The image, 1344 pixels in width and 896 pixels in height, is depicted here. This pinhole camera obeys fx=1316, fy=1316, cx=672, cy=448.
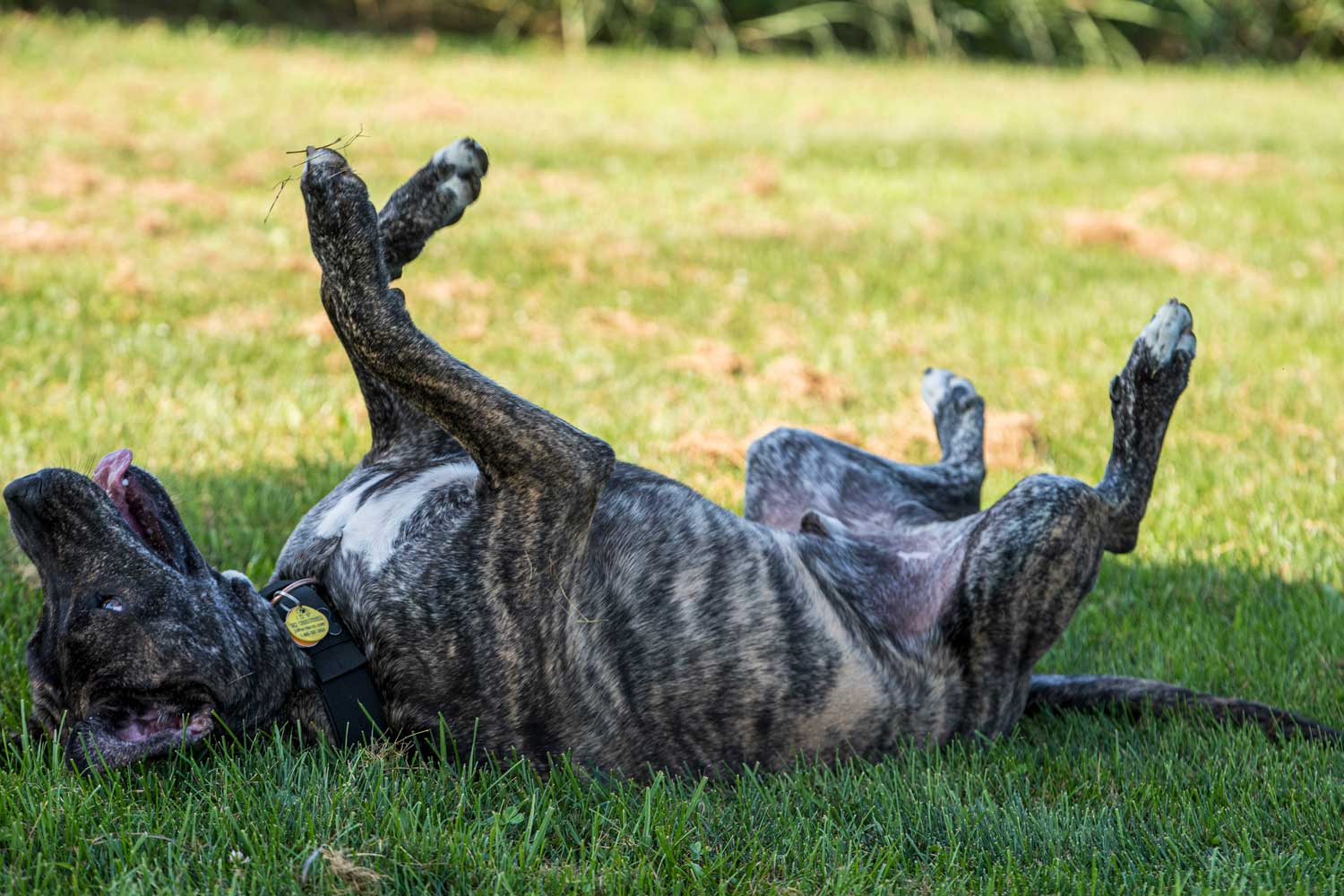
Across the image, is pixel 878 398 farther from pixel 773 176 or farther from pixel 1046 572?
pixel 773 176

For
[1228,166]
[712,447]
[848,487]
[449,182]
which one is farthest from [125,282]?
[1228,166]

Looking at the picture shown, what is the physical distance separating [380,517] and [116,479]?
0.61 metres

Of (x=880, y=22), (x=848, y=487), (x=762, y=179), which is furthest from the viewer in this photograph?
(x=880, y=22)

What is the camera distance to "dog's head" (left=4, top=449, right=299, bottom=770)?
2.76m

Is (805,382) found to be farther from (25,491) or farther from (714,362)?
(25,491)

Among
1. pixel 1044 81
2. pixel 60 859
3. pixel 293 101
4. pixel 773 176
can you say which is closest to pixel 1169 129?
pixel 1044 81

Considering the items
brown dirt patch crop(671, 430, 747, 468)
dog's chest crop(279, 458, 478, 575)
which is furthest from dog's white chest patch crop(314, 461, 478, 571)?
Answer: brown dirt patch crop(671, 430, 747, 468)

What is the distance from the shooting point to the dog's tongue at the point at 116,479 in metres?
3.00

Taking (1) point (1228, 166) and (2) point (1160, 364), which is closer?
(2) point (1160, 364)

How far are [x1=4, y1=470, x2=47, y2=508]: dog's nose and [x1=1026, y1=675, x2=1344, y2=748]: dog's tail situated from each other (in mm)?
2618

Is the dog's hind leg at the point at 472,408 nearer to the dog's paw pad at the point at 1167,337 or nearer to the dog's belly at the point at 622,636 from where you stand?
the dog's belly at the point at 622,636

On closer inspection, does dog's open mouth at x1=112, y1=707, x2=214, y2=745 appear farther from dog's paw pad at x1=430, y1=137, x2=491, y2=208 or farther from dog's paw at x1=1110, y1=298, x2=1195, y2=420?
dog's paw at x1=1110, y1=298, x2=1195, y2=420

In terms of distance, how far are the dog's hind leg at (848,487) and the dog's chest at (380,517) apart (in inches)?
48.2

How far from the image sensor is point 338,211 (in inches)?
125
